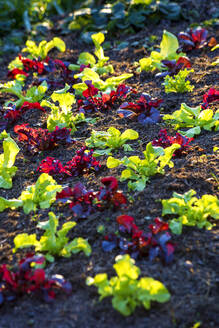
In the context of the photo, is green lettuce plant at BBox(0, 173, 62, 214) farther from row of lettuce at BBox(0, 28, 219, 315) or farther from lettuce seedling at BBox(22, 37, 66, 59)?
lettuce seedling at BBox(22, 37, 66, 59)

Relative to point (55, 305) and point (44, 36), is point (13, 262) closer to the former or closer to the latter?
point (55, 305)

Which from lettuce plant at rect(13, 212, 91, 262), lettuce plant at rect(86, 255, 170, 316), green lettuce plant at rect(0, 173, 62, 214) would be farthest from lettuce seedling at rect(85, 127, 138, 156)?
lettuce plant at rect(86, 255, 170, 316)

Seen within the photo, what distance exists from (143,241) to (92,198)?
59 cm

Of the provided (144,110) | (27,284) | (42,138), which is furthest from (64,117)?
(27,284)

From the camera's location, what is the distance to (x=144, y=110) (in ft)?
14.0

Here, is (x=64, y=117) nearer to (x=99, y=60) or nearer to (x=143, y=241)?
(x=99, y=60)

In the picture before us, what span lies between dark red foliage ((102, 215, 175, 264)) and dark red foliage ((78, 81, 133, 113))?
2.14 meters

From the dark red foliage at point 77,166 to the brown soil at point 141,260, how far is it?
0.27 ft

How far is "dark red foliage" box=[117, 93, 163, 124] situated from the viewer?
165 inches

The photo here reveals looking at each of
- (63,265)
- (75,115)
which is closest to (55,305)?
(63,265)

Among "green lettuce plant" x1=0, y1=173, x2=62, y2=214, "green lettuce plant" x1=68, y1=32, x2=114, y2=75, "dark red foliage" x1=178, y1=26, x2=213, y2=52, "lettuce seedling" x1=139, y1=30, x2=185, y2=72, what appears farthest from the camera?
"dark red foliage" x1=178, y1=26, x2=213, y2=52

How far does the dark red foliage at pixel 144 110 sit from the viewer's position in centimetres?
420

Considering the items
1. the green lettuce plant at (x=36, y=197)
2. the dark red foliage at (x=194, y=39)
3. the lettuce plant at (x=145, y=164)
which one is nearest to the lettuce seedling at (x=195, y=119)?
the lettuce plant at (x=145, y=164)

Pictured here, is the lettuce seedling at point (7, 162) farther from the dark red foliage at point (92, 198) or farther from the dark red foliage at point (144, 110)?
the dark red foliage at point (144, 110)
